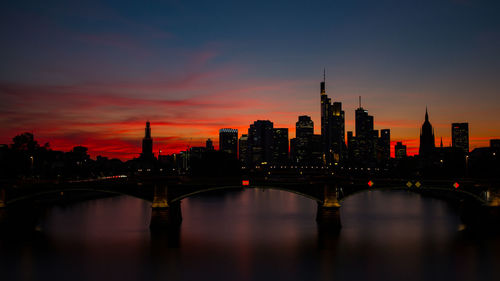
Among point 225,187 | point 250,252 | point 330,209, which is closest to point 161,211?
point 225,187

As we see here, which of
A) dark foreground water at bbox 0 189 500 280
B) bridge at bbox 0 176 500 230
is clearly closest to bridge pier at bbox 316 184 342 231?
bridge at bbox 0 176 500 230

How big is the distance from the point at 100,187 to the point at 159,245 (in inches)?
751

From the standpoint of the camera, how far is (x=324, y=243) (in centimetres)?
6272

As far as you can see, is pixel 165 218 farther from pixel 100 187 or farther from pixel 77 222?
pixel 77 222

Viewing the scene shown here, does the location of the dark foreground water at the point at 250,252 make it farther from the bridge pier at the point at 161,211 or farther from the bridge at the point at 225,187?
the bridge at the point at 225,187

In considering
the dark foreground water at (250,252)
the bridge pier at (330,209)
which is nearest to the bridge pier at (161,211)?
the dark foreground water at (250,252)

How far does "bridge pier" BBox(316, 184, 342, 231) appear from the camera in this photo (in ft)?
238

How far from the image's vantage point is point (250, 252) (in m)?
59.2

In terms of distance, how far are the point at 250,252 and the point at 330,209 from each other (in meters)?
18.8

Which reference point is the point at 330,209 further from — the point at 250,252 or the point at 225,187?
the point at 250,252

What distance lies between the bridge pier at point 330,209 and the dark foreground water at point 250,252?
215 cm

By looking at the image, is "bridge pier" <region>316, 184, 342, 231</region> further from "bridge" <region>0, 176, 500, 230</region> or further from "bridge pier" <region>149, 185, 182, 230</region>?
"bridge pier" <region>149, 185, 182, 230</region>

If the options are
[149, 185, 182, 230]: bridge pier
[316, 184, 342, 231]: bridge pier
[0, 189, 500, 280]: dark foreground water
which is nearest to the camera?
[0, 189, 500, 280]: dark foreground water

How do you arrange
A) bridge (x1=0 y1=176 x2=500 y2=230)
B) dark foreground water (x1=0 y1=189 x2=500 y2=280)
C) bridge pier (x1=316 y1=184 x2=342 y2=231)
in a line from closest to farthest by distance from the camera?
dark foreground water (x1=0 y1=189 x2=500 y2=280)
bridge (x1=0 y1=176 x2=500 y2=230)
bridge pier (x1=316 y1=184 x2=342 y2=231)
